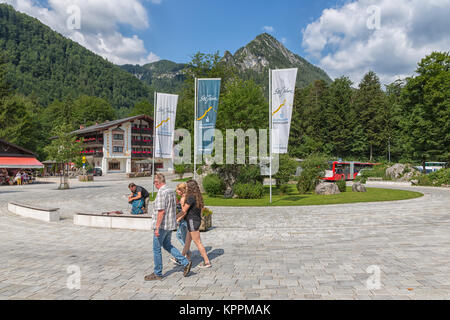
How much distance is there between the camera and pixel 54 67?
528 ft

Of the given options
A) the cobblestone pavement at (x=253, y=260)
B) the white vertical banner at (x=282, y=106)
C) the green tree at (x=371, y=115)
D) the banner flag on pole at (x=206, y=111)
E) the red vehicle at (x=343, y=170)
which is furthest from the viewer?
the green tree at (x=371, y=115)

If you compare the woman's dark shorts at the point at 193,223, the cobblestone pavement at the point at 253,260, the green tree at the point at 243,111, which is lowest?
the cobblestone pavement at the point at 253,260

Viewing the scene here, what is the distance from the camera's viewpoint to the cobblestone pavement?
5.14 metres

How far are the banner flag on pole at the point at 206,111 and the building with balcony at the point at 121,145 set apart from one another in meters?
42.7

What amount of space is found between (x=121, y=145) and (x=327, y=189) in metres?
47.0

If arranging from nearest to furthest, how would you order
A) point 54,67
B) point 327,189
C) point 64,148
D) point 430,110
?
point 327,189, point 64,148, point 430,110, point 54,67

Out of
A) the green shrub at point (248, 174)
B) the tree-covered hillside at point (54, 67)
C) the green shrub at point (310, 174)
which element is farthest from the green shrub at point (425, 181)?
the tree-covered hillside at point (54, 67)

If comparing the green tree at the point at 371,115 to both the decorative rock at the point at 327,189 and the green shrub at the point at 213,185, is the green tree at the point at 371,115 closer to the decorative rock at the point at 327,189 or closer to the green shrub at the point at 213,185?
the decorative rock at the point at 327,189

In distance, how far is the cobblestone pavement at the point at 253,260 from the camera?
5.14 m

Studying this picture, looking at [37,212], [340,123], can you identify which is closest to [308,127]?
[340,123]

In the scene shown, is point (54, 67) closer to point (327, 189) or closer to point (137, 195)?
point (327, 189)

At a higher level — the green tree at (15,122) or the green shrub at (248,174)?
the green tree at (15,122)

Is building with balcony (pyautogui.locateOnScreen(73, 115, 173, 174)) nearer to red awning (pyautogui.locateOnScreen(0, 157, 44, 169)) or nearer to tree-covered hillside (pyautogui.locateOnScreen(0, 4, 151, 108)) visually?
red awning (pyautogui.locateOnScreen(0, 157, 44, 169))
